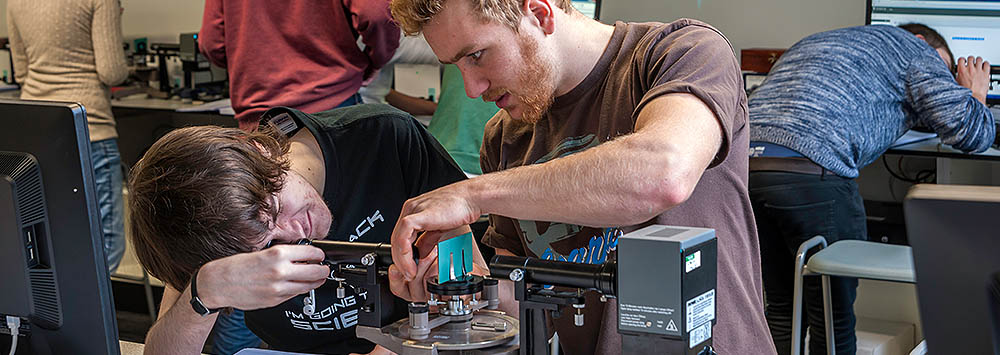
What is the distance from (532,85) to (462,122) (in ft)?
4.12

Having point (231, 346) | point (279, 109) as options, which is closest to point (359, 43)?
point (231, 346)

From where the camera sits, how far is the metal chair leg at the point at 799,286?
2.52 metres

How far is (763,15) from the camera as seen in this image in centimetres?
382

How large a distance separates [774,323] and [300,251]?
196 cm

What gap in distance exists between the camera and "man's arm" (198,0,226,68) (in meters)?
2.71

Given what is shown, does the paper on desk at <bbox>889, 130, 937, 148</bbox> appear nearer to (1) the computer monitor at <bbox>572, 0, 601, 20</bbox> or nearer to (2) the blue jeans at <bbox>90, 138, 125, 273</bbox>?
(1) the computer monitor at <bbox>572, 0, 601, 20</bbox>

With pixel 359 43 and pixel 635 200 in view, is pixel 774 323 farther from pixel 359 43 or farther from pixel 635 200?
pixel 635 200

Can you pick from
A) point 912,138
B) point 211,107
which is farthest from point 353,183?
point 211,107

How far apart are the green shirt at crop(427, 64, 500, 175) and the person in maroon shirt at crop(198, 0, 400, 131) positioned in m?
0.22

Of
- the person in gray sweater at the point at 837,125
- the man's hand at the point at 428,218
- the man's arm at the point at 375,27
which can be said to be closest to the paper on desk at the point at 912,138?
the person in gray sweater at the point at 837,125

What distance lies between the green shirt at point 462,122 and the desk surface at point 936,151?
1265mm

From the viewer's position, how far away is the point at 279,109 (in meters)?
1.54

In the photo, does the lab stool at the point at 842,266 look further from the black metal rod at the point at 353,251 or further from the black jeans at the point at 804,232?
the black metal rod at the point at 353,251

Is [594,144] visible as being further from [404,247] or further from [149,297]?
[149,297]
